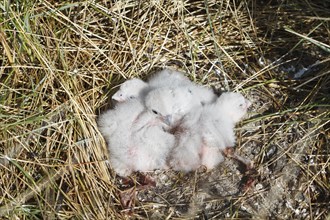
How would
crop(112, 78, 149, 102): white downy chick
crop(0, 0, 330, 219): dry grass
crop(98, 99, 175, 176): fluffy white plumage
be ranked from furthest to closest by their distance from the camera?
crop(112, 78, 149, 102): white downy chick
crop(98, 99, 175, 176): fluffy white plumage
crop(0, 0, 330, 219): dry grass

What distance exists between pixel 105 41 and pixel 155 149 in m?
0.80

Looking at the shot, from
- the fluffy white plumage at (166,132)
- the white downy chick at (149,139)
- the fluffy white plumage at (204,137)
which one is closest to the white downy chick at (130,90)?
the fluffy white plumage at (166,132)

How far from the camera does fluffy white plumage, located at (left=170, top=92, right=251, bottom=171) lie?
3443 mm

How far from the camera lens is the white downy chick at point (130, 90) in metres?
3.57

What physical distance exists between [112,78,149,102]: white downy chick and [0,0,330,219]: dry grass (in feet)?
0.59

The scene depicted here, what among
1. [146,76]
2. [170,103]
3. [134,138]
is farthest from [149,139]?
[146,76]

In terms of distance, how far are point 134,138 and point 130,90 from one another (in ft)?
0.89

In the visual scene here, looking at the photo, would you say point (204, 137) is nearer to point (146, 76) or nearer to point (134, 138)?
point (134, 138)

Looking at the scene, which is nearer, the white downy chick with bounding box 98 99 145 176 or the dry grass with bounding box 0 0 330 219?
the dry grass with bounding box 0 0 330 219

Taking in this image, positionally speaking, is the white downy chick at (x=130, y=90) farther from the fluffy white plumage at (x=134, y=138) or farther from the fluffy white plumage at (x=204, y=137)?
the fluffy white plumage at (x=204, y=137)

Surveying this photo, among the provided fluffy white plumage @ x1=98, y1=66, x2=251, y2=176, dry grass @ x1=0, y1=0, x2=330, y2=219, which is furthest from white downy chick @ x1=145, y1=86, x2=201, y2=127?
dry grass @ x1=0, y1=0, x2=330, y2=219

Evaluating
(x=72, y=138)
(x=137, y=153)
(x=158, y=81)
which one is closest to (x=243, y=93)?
(x=158, y=81)

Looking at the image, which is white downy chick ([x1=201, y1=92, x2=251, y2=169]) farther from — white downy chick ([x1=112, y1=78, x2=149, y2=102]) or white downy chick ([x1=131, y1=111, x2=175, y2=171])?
white downy chick ([x1=112, y1=78, x2=149, y2=102])

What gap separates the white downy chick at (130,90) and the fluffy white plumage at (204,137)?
296 mm
